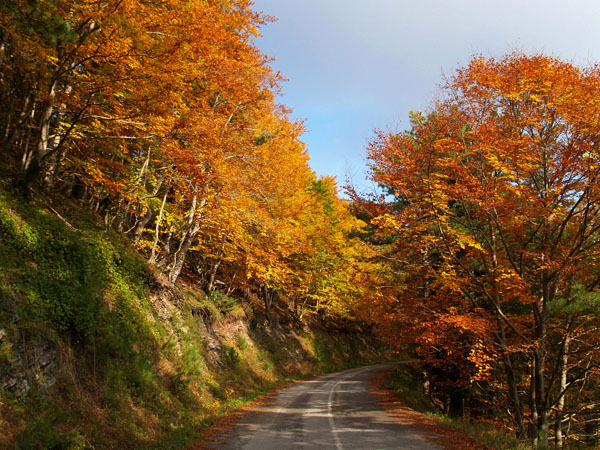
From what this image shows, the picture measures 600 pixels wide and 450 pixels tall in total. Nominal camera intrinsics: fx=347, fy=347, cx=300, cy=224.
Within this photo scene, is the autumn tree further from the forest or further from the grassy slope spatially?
the grassy slope

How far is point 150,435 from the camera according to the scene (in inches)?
287

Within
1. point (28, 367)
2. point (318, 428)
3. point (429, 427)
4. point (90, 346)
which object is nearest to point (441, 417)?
point (429, 427)

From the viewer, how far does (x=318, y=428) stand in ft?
30.1

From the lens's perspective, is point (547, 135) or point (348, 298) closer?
point (547, 135)

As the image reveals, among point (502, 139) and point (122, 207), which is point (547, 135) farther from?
point (122, 207)

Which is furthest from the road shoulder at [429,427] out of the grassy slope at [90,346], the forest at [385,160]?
the grassy slope at [90,346]

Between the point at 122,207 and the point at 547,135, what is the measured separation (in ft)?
48.0

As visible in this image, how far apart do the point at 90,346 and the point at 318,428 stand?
5964 millimetres

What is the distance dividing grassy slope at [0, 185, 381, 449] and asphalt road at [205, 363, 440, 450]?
113 centimetres

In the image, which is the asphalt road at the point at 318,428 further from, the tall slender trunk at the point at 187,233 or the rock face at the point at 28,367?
the tall slender trunk at the point at 187,233

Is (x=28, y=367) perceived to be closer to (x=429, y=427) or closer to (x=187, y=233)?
(x=187, y=233)

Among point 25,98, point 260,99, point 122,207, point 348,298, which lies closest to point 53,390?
point 25,98

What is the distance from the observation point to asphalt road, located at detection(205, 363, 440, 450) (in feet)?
25.1

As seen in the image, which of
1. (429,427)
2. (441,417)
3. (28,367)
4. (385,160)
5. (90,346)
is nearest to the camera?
(28,367)
